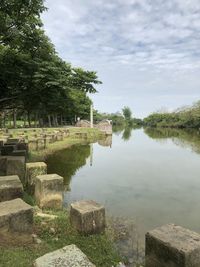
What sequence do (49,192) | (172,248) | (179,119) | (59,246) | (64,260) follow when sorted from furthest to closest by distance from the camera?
(179,119), (49,192), (59,246), (172,248), (64,260)

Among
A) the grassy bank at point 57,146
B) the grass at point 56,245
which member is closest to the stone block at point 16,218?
the grass at point 56,245

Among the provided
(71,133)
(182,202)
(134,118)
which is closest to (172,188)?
(182,202)

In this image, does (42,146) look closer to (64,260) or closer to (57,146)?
(57,146)

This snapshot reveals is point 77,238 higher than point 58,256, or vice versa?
point 58,256

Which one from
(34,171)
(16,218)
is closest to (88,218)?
(16,218)

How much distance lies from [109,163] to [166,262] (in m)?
12.5

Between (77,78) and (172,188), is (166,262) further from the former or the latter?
(77,78)

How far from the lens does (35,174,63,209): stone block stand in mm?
6207

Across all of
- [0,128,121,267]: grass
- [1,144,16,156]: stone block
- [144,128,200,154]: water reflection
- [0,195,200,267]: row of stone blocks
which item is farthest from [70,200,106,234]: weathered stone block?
[144,128,200,154]: water reflection

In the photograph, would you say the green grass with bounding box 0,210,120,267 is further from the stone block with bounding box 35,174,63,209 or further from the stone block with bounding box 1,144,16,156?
the stone block with bounding box 1,144,16,156

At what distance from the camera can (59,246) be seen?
448cm

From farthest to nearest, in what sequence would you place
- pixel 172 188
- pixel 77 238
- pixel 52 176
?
pixel 172 188 < pixel 52 176 < pixel 77 238

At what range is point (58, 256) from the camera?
3373 mm

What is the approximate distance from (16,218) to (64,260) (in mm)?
1336
